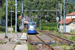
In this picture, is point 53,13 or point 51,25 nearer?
point 51,25

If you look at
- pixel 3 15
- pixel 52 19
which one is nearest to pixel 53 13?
pixel 52 19

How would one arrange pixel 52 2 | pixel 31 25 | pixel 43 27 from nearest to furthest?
pixel 31 25
pixel 52 2
pixel 43 27

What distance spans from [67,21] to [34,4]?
1158cm

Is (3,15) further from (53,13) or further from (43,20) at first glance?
(53,13)

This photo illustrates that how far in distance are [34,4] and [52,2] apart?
551 centimetres

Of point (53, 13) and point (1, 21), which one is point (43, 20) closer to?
point (53, 13)

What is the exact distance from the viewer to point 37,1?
4859 centimetres

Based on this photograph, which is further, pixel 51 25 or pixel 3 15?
pixel 51 25

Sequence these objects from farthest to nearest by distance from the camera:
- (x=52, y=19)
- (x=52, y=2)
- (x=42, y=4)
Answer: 1. (x=52, y=19)
2. (x=42, y=4)
3. (x=52, y=2)

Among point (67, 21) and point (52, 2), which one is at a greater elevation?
point (52, 2)

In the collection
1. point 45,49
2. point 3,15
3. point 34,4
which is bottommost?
point 45,49

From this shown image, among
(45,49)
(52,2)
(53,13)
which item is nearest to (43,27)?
(53,13)

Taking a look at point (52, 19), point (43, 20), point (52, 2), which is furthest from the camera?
point (52, 19)

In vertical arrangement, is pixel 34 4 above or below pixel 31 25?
above
